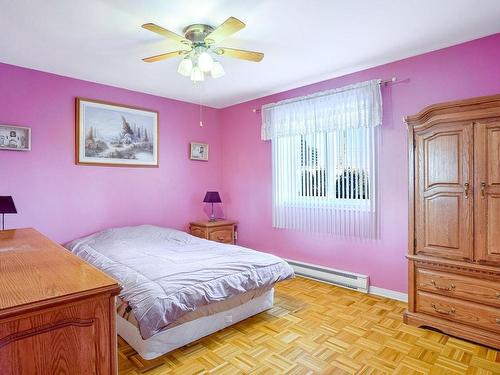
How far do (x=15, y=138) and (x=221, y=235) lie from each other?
8.64 ft

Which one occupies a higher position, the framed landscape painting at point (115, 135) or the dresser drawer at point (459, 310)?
the framed landscape painting at point (115, 135)

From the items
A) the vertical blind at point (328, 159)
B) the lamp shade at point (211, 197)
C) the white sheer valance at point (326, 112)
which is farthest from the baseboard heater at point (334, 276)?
the white sheer valance at point (326, 112)

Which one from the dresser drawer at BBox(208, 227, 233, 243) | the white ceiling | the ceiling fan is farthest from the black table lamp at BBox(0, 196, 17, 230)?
the dresser drawer at BBox(208, 227, 233, 243)

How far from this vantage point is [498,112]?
2.13m

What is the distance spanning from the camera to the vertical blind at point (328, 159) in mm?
3223

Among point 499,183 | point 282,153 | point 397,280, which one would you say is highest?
point 282,153

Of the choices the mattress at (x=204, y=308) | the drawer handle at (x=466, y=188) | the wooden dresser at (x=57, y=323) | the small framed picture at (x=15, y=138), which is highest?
the small framed picture at (x=15, y=138)

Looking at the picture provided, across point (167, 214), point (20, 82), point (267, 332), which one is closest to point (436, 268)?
point (267, 332)

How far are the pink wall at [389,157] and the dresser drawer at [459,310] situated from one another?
0.56m

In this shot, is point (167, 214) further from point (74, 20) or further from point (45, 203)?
point (74, 20)

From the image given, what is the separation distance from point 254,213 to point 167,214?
1231 millimetres

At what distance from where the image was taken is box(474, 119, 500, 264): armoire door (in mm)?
2174

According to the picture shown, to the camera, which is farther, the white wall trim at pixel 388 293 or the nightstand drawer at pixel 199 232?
the nightstand drawer at pixel 199 232

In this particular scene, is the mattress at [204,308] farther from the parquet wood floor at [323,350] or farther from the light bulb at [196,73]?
the light bulb at [196,73]
